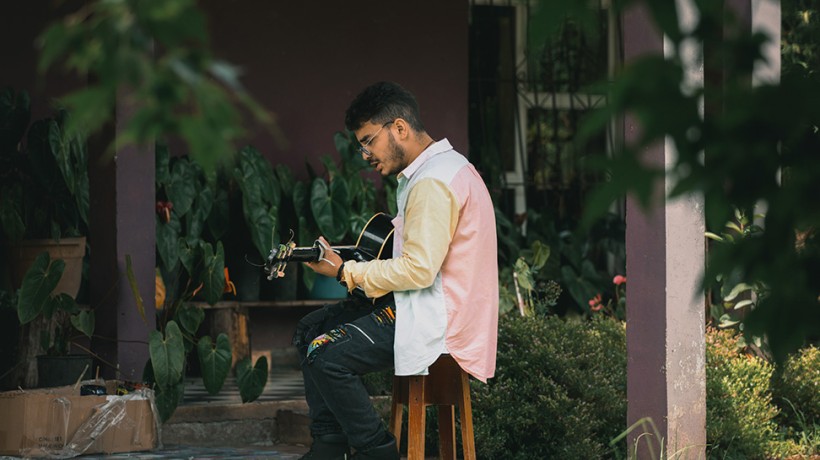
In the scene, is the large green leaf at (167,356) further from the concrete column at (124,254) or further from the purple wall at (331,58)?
the purple wall at (331,58)

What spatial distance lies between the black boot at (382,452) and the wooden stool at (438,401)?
5 centimetres

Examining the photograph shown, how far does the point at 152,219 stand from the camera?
603 cm

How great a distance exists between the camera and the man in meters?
4.33

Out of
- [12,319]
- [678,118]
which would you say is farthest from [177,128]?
[12,319]

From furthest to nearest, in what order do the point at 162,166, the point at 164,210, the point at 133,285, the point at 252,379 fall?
the point at 162,166, the point at 164,210, the point at 252,379, the point at 133,285

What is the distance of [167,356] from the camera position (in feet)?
18.7

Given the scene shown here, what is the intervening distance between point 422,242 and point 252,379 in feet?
6.86

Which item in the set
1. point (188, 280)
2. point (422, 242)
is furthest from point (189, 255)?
point (422, 242)

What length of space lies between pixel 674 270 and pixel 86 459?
2.43 metres

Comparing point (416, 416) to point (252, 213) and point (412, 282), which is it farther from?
point (252, 213)

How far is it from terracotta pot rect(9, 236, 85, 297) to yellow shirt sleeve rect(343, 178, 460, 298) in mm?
2267

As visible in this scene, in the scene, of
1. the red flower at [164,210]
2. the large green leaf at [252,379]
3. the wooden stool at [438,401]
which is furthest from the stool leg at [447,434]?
the red flower at [164,210]

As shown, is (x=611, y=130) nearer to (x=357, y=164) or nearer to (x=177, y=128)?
(x=357, y=164)

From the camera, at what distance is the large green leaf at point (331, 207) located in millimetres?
7516
